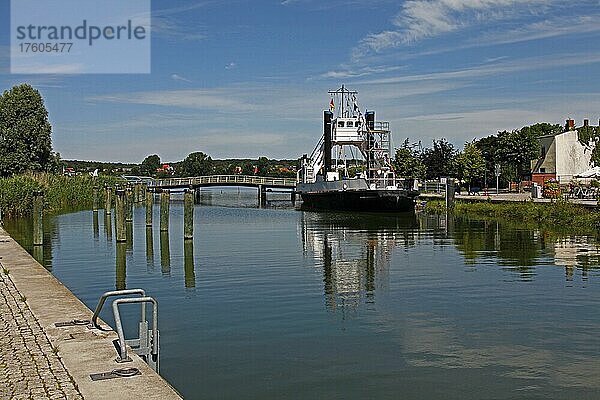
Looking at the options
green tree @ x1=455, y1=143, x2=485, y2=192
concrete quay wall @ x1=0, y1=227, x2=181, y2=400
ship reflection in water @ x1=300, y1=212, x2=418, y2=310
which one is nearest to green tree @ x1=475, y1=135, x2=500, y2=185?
green tree @ x1=455, y1=143, x2=485, y2=192

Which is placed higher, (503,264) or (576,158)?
(576,158)

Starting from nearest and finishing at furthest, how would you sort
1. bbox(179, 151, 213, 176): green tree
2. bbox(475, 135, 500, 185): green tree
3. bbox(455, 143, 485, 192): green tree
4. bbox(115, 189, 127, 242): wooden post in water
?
bbox(115, 189, 127, 242): wooden post in water → bbox(455, 143, 485, 192): green tree → bbox(475, 135, 500, 185): green tree → bbox(179, 151, 213, 176): green tree

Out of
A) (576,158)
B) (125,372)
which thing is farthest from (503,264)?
(576,158)

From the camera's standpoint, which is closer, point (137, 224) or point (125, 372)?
point (125, 372)

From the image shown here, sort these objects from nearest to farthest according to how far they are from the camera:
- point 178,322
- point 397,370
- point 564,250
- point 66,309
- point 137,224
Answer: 1. point 397,370
2. point 66,309
3. point 178,322
4. point 564,250
5. point 137,224

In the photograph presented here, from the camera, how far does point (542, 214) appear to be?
35.5 metres

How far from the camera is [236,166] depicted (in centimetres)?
12862

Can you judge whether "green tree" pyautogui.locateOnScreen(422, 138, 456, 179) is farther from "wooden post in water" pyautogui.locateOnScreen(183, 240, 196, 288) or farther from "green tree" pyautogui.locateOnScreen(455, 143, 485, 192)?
"wooden post in water" pyautogui.locateOnScreen(183, 240, 196, 288)

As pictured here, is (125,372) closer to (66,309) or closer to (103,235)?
(66,309)

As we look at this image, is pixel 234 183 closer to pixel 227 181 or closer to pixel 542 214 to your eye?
pixel 227 181

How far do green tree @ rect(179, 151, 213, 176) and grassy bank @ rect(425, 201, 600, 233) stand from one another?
84376mm

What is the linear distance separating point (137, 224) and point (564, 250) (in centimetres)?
2202

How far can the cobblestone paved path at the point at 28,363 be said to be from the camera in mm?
7387

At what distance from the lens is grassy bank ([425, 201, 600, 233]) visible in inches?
1255
